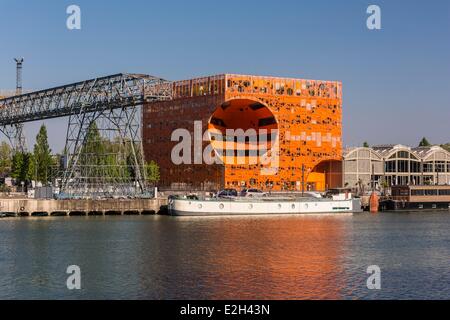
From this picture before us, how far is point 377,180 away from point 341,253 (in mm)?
126411

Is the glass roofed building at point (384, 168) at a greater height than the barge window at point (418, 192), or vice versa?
the glass roofed building at point (384, 168)

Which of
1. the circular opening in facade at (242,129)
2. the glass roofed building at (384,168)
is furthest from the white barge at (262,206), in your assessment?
the glass roofed building at (384,168)

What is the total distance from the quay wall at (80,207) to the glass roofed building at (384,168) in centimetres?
7316

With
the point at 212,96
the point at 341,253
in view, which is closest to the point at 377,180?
the point at 212,96

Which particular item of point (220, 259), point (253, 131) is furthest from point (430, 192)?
point (220, 259)

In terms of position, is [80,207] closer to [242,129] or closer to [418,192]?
[242,129]

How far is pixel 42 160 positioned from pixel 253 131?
46.9 metres

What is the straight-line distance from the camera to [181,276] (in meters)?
56.3

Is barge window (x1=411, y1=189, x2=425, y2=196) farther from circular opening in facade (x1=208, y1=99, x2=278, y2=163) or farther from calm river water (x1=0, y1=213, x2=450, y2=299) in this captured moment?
calm river water (x1=0, y1=213, x2=450, y2=299)

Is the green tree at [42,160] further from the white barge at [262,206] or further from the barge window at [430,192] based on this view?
the barge window at [430,192]

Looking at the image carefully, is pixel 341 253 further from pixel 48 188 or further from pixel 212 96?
pixel 212 96

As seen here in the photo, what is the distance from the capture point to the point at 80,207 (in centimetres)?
11750

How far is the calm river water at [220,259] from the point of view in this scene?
51.6 metres

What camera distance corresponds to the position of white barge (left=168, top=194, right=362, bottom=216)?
11819cm
